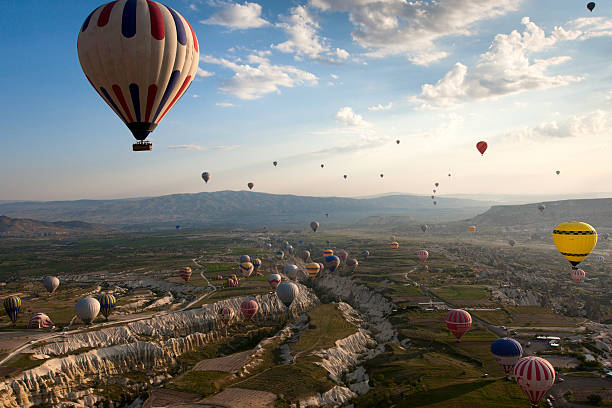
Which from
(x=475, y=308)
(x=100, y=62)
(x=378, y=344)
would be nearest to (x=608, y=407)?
(x=378, y=344)

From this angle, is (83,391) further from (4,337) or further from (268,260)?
(268,260)

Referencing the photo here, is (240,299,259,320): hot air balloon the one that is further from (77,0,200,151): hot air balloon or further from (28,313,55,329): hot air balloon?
(77,0,200,151): hot air balloon

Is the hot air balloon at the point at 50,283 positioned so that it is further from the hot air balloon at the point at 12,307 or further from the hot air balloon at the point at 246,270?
the hot air balloon at the point at 246,270

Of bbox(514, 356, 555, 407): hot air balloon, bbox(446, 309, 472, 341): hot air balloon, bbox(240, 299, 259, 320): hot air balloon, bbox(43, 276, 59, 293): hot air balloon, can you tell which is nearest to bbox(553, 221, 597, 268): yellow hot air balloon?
bbox(446, 309, 472, 341): hot air balloon

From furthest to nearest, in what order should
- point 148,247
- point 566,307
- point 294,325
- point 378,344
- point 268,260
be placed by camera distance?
point 148,247, point 268,260, point 566,307, point 294,325, point 378,344

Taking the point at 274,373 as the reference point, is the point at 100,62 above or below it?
above

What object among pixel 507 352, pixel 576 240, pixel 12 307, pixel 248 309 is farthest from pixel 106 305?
pixel 576 240

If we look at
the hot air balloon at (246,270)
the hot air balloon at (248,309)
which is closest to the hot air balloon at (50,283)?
the hot air balloon at (246,270)
